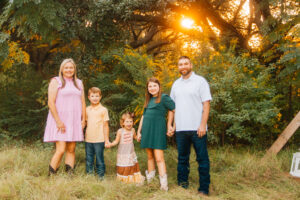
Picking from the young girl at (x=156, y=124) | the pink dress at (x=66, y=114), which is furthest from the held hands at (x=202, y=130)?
the pink dress at (x=66, y=114)

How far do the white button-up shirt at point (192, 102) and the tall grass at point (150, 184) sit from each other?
3.03ft

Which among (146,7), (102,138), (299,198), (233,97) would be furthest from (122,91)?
(299,198)

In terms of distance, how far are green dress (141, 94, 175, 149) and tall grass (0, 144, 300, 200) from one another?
0.57 metres

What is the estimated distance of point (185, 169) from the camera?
432 cm

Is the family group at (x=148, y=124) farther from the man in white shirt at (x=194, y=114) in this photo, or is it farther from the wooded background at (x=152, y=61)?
the wooded background at (x=152, y=61)

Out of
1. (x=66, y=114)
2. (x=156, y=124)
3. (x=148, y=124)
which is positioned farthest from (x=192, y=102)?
(x=66, y=114)

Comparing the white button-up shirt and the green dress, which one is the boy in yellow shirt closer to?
the green dress

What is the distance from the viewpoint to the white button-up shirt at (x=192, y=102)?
4.01 metres

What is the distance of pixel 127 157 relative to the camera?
4.53m

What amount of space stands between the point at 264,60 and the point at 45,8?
5.60 meters

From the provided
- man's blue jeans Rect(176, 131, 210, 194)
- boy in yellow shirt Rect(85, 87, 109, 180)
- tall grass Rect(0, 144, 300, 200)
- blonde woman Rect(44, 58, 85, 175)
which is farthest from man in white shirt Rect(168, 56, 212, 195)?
blonde woman Rect(44, 58, 85, 175)

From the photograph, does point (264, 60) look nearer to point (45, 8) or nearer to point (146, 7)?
point (146, 7)

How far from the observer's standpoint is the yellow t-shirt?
14.5ft

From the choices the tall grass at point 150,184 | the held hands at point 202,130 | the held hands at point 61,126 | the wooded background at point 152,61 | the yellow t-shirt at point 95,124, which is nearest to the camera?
the tall grass at point 150,184
